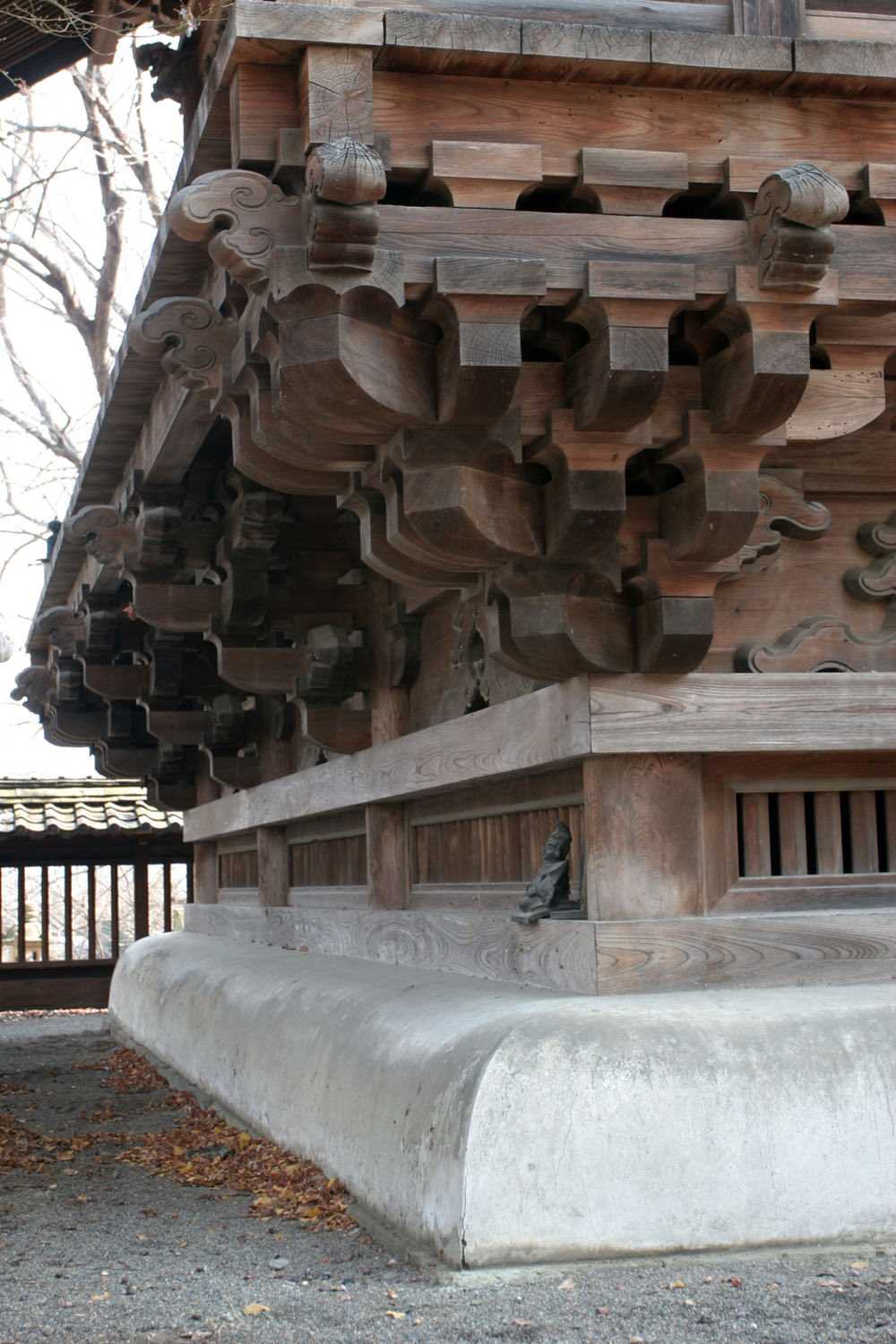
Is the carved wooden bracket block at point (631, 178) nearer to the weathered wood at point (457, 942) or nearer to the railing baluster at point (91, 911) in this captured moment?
the weathered wood at point (457, 942)

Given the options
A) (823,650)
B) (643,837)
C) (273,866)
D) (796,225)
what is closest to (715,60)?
(796,225)

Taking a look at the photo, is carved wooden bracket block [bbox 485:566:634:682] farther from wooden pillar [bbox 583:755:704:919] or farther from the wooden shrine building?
wooden pillar [bbox 583:755:704:919]

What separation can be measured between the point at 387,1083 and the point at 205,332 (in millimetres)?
2513

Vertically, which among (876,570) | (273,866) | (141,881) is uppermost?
(876,570)

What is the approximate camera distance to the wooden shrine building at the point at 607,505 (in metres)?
4.04

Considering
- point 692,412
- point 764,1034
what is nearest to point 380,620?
point 692,412

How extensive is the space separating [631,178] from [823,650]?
5.72 feet

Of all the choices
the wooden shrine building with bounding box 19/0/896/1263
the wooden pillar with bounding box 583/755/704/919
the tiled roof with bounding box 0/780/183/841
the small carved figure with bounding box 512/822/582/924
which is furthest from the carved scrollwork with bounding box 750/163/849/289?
the tiled roof with bounding box 0/780/183/841

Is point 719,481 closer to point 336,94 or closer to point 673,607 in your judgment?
point 673,607

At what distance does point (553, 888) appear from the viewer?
4.95 m

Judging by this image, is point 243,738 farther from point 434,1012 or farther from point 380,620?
point 434,1012

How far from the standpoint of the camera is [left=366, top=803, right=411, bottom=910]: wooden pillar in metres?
7.05

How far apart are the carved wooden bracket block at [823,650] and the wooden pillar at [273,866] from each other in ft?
17.0

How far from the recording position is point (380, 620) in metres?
7.37
